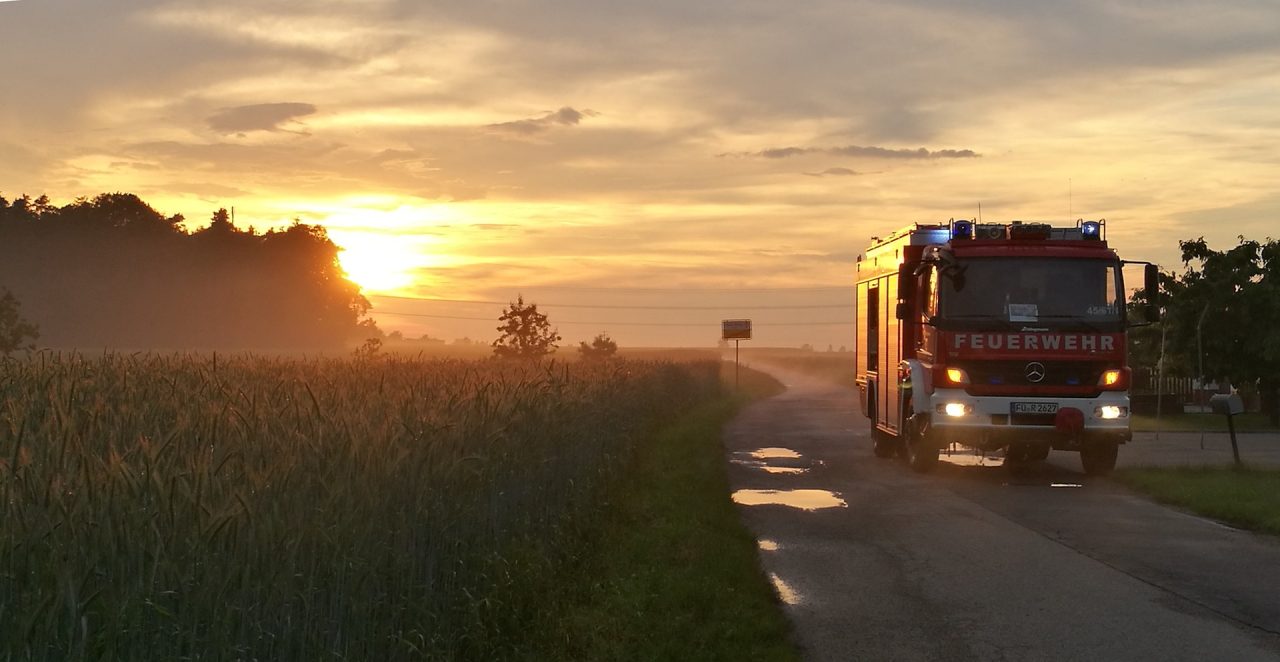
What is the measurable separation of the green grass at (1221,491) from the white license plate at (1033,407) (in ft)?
5.56

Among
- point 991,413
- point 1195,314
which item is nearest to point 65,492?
point 991,413

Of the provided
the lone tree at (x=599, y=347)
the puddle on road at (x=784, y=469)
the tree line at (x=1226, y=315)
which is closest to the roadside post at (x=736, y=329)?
the lone tree at (x=599, y=347)

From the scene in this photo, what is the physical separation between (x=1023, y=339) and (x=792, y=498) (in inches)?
182

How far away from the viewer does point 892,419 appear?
21.9m

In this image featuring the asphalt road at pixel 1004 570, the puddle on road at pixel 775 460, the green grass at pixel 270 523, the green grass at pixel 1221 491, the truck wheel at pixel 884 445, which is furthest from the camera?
the truck wheel at pixel 884 445

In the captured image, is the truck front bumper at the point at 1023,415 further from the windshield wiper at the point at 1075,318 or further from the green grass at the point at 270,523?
the green grass at the point at 270,523

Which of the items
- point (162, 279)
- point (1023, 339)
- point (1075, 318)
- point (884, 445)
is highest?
point (162, 279)

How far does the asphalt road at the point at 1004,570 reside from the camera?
29.0 ft

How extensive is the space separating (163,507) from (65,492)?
38 cm

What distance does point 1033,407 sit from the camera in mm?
19172

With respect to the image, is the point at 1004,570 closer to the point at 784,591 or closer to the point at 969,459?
the point at 784,591

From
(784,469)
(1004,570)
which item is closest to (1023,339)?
(784,469)

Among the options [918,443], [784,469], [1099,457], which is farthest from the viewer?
[784,469]

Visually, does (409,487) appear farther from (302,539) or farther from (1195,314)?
(1195,314)
